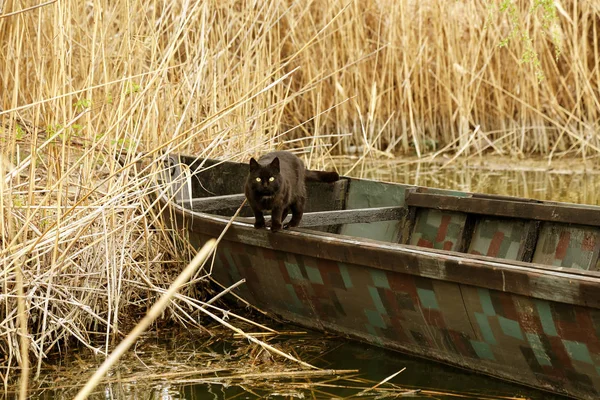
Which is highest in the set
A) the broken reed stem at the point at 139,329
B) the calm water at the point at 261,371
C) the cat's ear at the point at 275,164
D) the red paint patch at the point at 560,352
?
Result: the broken reed stem at the point at 139,329

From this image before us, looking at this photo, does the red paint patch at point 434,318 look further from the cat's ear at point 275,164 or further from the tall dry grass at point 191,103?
the tall dry grass at point 191,103

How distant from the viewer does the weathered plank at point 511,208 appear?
4891 mm

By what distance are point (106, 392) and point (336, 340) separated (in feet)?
4.44

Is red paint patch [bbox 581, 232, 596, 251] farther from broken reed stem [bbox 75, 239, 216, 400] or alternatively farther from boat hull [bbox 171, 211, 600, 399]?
broken reed stem [bbox 75, 239, 216, 400]

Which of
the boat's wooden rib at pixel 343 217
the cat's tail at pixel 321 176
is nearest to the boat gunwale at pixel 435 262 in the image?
the boat's wooden rib at pixel 343 217

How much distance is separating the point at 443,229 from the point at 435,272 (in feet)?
4.83

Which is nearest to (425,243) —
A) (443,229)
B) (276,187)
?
(443,229)

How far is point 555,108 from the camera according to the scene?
405 inches

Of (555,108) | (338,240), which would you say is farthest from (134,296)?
(555,108)

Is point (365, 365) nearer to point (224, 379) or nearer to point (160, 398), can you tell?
point (224, 379)

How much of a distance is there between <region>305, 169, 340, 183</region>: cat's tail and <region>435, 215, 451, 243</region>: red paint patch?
780 mm

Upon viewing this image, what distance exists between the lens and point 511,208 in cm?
523

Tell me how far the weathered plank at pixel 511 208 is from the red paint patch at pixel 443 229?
3.4 inches

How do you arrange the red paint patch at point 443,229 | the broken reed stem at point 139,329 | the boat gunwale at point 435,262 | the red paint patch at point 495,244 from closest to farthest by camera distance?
the broken reed stem at point 139,329 → the boat gunwale at point 435,262 → the red paint patch at point 495,244 → the red paint patch at point 443,229
